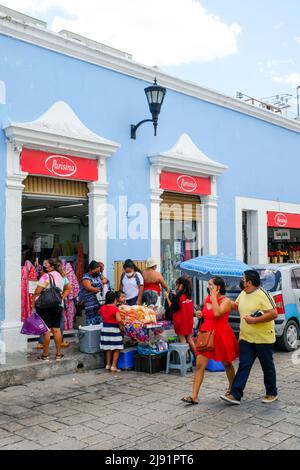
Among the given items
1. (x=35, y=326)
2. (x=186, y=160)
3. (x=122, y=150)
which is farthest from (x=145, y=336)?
(x=186, y=160)

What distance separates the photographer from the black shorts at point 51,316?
755 cm

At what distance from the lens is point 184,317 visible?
7895 mm

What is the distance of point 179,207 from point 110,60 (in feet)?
11.9

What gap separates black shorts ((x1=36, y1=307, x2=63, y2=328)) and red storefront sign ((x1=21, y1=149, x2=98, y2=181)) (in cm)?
244

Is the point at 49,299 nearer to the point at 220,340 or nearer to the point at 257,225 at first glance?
the point at 220,340

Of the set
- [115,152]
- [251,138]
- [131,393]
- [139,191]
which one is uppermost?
[251,138]

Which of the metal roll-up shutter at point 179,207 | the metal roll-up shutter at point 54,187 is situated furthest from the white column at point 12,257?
the metal roll-up shutter at point 179,207

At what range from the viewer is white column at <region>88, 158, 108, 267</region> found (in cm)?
951

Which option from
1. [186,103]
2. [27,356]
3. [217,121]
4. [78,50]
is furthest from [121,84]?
[27,356]

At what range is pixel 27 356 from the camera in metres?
7.79

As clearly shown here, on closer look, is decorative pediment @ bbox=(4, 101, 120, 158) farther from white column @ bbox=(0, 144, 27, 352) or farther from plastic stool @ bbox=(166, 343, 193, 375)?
plastic stool @ bbox=(166, 343, 193, 375)

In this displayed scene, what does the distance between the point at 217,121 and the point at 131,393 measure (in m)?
8.02

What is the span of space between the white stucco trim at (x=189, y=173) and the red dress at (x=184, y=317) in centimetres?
276

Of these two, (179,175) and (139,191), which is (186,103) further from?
(139,191)
